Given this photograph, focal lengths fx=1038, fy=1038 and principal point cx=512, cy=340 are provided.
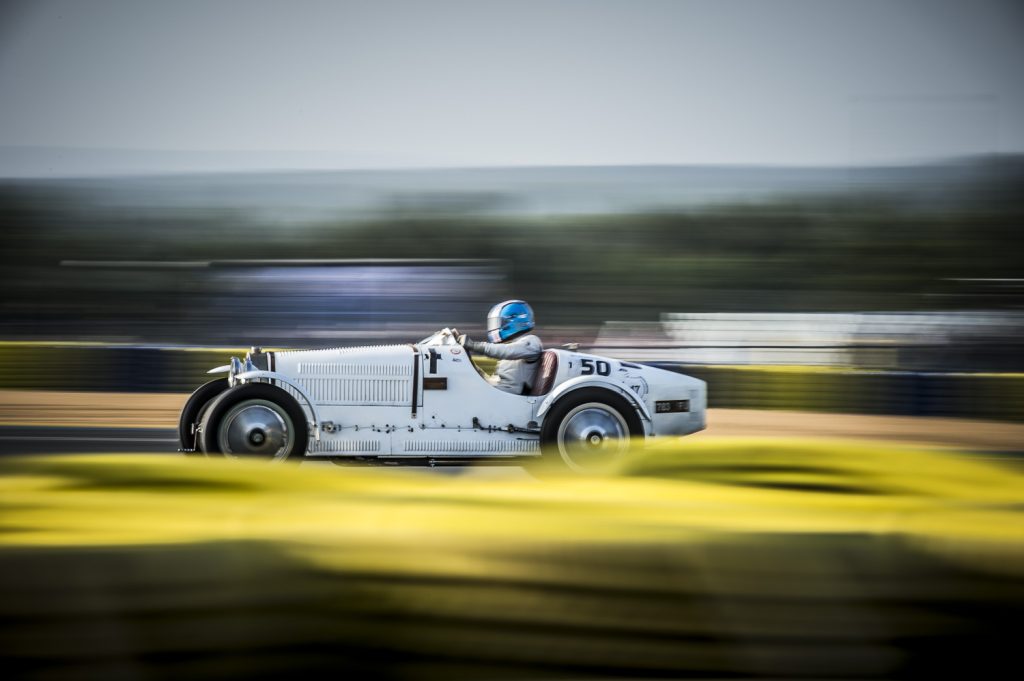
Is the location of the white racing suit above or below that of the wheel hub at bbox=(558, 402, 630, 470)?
above

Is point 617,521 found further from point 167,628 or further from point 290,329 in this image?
point 290,329

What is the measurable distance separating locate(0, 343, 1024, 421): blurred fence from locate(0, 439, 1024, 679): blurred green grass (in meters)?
11.3

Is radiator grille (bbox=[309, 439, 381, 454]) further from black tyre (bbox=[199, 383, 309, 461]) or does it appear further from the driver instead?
the driver

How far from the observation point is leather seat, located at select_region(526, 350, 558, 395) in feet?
22.2

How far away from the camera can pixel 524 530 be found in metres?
2.70

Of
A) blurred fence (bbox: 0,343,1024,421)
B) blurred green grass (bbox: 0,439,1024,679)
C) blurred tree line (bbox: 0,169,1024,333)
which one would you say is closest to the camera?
blurred green grass (bbox: 0,439,1024,679)

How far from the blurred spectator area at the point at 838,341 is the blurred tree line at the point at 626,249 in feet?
2.61

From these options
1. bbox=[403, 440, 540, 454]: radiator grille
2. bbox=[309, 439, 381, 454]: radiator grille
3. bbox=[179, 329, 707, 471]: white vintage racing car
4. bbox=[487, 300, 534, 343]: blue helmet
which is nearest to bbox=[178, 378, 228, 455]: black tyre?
bbox=[179, 329, 707, 471]: white vintage racing car

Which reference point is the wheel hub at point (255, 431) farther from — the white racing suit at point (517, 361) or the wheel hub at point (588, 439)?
the wheel hub at point (588, 439)

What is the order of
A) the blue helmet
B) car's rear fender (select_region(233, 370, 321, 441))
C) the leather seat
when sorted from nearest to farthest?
car's rear fender (select_region(233, 370, 321, 441)) → the leather seat → the blue helmet

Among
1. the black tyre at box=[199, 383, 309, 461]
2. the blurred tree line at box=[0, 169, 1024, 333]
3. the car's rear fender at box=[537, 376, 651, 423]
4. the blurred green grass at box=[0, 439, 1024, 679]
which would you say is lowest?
the blurred green grass at box=[0, 439, 1024, 679]

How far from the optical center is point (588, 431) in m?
6.62

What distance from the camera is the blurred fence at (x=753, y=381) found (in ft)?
43.9

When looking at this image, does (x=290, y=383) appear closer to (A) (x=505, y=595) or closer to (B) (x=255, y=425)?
(B) (x=255, y=425)
